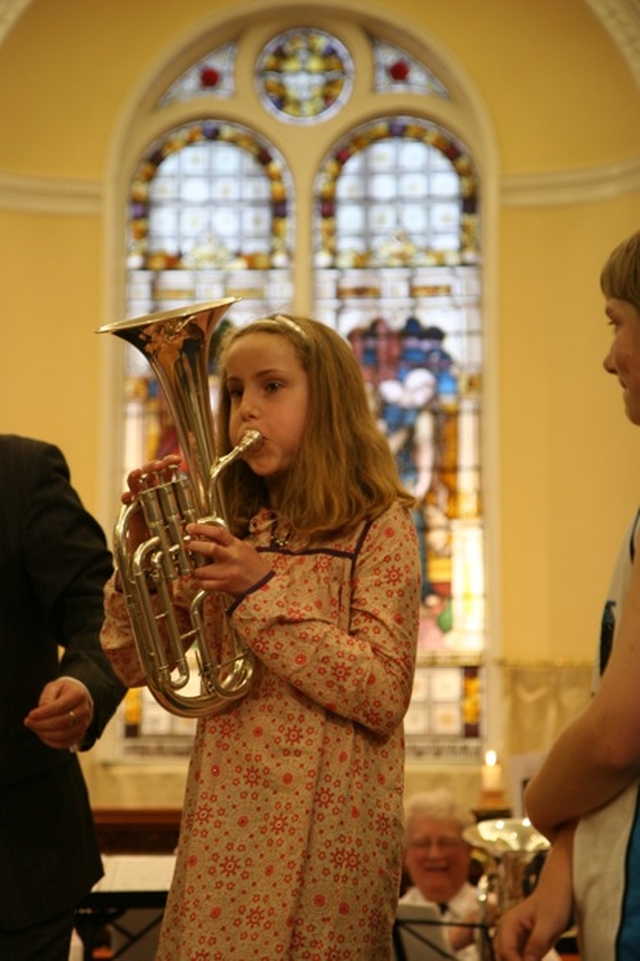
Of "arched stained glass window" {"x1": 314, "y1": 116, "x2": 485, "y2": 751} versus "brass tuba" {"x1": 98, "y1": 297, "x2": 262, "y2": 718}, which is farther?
"arched stained glass window" {"x1": 314, "y1": 116, "x2": 485, "y2": 751}

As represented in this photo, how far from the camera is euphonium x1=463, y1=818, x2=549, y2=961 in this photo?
3645 mm

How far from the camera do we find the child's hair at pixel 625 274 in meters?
1.76

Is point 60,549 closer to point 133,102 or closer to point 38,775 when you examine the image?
point 38,775

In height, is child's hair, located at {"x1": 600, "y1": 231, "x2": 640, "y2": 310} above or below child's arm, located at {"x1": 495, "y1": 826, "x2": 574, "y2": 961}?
above

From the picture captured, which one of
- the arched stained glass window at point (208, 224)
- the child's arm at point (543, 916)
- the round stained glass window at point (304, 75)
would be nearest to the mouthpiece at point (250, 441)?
the child's arm at point (543, 916)

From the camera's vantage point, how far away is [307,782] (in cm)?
206

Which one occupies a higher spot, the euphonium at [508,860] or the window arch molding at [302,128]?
the window arch molding at [302,128]

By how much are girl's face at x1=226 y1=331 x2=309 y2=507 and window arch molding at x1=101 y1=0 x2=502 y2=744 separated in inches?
242

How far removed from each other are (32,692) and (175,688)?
1.47ft

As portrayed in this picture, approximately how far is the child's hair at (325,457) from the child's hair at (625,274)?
587mm

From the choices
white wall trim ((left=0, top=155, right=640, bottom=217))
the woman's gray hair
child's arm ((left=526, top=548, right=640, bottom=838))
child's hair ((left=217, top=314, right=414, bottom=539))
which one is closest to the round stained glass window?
white wall trim ((left=0, top=155, right=640, bottom=217))

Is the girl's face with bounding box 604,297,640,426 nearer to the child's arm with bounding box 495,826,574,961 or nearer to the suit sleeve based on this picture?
the child's arm with bounding box 495,826,574,961

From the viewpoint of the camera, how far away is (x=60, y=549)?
8.39 ft

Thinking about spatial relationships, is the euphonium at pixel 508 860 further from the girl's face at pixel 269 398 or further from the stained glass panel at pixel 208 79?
the stained glass panel at pixel 208 79
